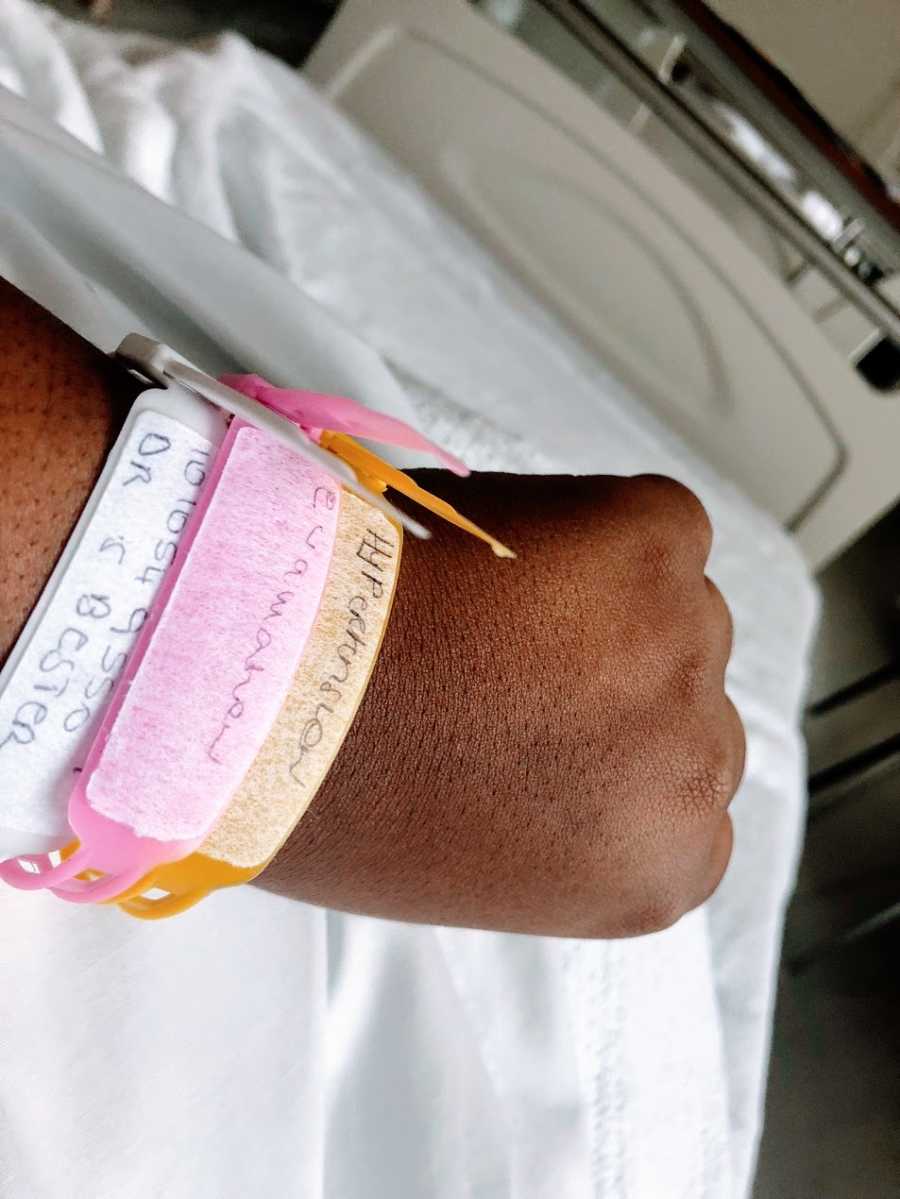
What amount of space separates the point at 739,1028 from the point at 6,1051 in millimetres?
662

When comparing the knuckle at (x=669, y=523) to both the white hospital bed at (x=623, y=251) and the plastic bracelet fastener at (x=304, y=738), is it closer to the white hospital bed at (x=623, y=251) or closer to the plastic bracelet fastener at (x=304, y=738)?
the plastic bracelet fastener at (x=304, y=738)

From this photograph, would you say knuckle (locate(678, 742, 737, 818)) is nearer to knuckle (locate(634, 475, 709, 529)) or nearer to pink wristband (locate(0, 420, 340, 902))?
knuckle (locate(634, 475, 709, 529))

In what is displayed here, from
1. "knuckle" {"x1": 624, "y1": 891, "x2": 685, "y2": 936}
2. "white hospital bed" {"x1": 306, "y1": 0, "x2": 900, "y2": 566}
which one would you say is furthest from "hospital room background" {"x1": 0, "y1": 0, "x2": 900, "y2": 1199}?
"knuckle" {"x1": 624, "y1": 891, "x2": 685, "y2": 936}

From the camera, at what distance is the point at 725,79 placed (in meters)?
0.91

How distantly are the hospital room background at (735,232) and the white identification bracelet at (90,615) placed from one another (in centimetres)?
67

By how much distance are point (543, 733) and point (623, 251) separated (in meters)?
0.87

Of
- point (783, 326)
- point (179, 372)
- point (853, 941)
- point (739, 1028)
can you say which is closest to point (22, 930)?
point (179, 372)

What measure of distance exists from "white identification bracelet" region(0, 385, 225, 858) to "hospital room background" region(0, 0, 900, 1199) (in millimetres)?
672

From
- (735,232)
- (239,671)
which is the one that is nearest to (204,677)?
(239,671)

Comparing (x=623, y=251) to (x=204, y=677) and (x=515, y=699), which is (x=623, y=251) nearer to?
(x=515, y=699)

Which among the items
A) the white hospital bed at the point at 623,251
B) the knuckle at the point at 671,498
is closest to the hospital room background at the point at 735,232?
the white hospital bed at the point at 623,251

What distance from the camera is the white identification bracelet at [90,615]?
0.35m

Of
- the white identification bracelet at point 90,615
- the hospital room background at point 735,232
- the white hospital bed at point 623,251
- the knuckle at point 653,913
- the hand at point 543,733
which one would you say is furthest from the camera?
the white hospital bed at point 623,251

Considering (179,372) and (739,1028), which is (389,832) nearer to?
(179,372)
